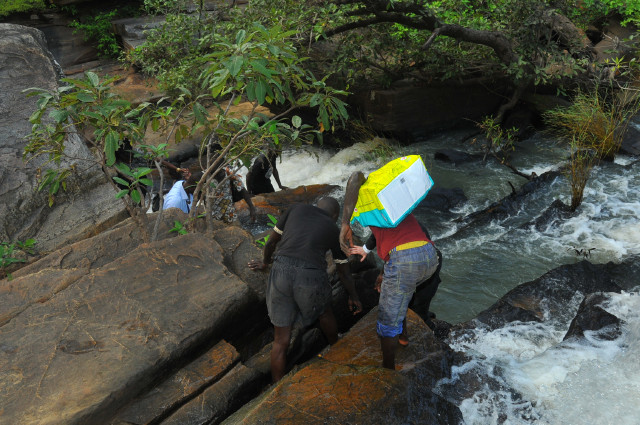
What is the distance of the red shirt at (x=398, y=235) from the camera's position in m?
3.47

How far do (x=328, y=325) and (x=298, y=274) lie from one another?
0.65 meters

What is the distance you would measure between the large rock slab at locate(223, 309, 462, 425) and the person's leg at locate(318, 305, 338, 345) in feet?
1.05

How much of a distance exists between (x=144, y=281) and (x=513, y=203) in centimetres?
575

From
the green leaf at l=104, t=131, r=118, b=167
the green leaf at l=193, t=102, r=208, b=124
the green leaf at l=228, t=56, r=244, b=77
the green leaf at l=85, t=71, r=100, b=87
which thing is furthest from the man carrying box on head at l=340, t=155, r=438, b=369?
the green leaf at l=85, t=71, r=100, b=87

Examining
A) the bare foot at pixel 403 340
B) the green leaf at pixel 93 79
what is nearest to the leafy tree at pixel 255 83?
the green leaf at pixel 93 79

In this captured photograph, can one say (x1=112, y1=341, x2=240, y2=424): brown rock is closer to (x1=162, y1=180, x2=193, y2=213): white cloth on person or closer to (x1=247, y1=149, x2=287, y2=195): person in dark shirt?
(x1=162, y1=180, x2=193, y2=213): white cloth on person

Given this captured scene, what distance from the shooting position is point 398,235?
3.47 metres

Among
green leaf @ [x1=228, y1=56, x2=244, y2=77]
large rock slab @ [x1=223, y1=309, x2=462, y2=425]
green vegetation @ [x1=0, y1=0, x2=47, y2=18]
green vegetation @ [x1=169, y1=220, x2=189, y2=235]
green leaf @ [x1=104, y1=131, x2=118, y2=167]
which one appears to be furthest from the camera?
green vegetation @ [x1=0, y1=0, x2=47, y2=18]

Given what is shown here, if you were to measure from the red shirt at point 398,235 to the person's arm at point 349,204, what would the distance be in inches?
8.6

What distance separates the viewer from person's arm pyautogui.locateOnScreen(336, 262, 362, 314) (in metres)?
4.05

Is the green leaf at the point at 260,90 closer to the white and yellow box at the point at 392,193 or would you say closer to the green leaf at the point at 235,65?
the green leaf at the point at 235,65

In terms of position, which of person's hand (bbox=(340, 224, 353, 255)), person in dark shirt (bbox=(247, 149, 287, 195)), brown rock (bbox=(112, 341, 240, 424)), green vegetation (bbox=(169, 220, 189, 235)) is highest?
person's hand (bbox=(340, 224, 353, 255))

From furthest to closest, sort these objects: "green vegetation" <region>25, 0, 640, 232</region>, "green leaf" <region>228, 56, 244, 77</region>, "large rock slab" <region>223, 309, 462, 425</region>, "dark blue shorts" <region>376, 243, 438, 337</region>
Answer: "green vegetation" <region>25, 0, 640, 232</region>
"green leaf" <region>228, 56, 244, 77</region>
"dark blue shorts" <region>376, 243, 438, 337</region>
"large rock slab" <region>223, 309, 462, 425</region>

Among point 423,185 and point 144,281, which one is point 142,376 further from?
point 423,185
